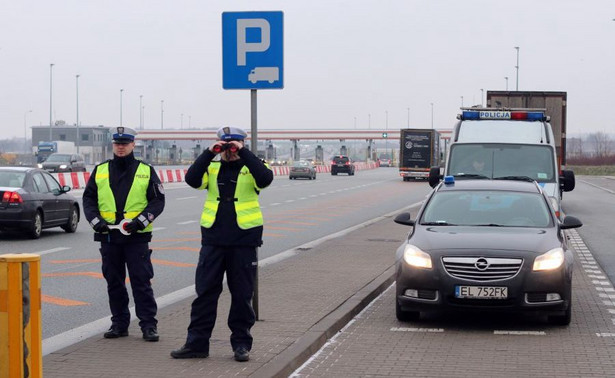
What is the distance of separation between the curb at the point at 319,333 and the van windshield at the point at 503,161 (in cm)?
495

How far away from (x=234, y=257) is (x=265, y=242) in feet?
41.9

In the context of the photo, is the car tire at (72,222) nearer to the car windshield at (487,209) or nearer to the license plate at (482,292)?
the car windshield at (487,209)

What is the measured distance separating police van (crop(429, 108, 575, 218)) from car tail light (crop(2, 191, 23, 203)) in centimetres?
768

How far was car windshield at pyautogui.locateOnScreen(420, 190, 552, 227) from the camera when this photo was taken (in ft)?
38.3

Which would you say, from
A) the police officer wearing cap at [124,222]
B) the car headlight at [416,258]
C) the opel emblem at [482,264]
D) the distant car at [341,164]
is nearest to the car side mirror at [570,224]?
the opel emblem at [482,264]

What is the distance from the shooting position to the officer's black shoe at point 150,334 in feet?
29.9

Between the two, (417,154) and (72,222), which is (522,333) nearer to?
(72,222)

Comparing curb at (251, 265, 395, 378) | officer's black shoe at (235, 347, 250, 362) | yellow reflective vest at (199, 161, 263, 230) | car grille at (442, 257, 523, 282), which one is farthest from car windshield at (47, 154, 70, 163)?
officer's black shoe at (235, 347, 250, 362)

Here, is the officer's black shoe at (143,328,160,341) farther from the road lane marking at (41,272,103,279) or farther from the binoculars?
the road lane marking at (41,272,103,279)

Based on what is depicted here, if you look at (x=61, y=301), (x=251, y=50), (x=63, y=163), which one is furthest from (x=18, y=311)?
(x=63, y=163)

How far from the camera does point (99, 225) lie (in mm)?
9141

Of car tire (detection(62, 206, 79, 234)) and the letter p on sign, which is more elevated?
the letter p on sign

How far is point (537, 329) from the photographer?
422 inches

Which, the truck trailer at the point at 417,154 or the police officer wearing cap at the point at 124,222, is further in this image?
the truck trailer at the point at 417,154
